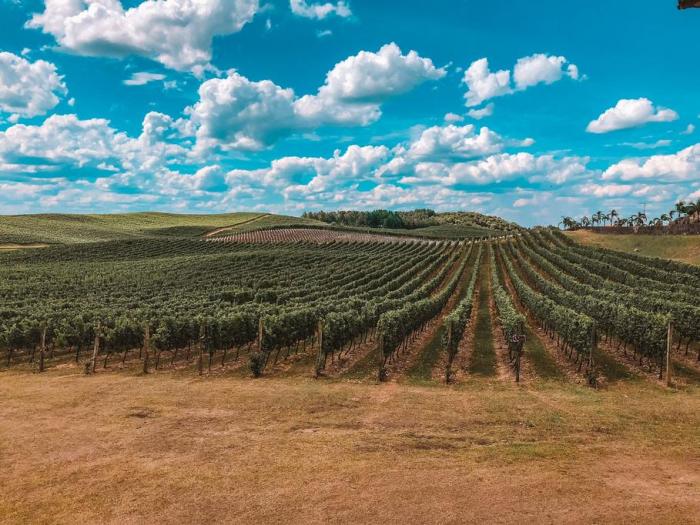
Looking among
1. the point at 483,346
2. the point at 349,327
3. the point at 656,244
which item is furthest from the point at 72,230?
the point at 656,244

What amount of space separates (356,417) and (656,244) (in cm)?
9641

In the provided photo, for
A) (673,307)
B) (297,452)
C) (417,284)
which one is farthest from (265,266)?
(297,452)

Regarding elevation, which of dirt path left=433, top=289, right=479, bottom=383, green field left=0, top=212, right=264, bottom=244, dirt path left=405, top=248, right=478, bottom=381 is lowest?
dirt path left=405, top=248, right=478, bottom=381

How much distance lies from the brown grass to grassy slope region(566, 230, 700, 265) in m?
77.7

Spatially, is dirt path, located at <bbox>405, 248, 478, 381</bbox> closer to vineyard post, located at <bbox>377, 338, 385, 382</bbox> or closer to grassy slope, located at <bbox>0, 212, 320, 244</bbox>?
vineyard post, located at <bbox>377, 338, 385, 382</bbox>

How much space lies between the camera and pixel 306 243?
128000 millimetres

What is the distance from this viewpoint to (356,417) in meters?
16.6

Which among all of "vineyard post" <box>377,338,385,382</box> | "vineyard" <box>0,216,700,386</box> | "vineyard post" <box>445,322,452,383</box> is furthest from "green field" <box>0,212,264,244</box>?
"vineyard post" <box>445,322,452,383</box>

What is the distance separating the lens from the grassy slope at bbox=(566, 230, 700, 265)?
84469 millimetres

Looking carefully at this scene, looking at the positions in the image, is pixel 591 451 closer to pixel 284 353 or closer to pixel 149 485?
pixel 149 485

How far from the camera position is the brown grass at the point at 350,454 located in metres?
10.1

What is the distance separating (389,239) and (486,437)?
12635 centimetres

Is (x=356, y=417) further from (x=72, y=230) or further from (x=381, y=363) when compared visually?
(x=72, y=230)

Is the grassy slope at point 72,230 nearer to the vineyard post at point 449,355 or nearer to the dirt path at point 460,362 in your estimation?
the dirt path at point 460,362
